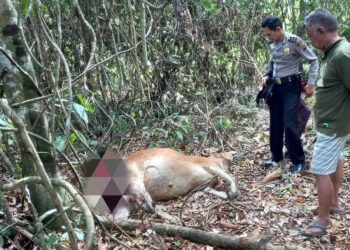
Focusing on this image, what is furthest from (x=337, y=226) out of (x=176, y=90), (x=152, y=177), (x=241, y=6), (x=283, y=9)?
(x=283, y=9)

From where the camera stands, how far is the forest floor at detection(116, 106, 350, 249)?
3.99m

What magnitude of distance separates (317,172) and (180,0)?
Answer: 13.9 feet

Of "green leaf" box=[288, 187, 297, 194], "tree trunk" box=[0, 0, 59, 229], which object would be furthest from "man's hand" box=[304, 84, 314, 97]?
"tree trunk" box=[0, 0, 59, 229]

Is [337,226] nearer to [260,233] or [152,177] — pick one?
[260,233]

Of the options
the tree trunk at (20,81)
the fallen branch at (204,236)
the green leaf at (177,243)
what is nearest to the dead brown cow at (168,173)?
the fallen branch at (204,236)

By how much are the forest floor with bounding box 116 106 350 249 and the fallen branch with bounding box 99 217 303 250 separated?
53mm

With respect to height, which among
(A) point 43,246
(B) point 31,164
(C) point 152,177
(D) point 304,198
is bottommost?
(D) point 304,198

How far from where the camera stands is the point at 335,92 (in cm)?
395

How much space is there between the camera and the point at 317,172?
4.07 m

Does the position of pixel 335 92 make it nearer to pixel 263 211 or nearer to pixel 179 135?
pixel 263 211

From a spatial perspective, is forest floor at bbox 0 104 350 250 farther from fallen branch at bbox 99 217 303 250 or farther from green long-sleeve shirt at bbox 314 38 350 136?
green long-sleeve shirt at bbox 314 38 350 136

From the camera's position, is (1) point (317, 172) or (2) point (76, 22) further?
(2) point (76, 22)

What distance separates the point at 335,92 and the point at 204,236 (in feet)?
5.26

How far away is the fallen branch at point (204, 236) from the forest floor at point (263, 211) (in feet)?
0.17
